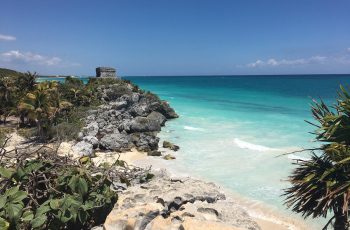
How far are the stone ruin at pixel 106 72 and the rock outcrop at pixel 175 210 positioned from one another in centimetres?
5248

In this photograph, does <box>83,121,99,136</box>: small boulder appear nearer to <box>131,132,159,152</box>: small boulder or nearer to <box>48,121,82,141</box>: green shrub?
<box>48,121,82,141</box>: green shrub

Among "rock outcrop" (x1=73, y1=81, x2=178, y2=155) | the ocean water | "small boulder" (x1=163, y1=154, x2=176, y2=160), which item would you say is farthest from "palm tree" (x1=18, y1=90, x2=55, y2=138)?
the ocean water

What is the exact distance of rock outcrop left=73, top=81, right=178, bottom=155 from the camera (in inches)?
1000

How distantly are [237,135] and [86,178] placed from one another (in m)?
28.3

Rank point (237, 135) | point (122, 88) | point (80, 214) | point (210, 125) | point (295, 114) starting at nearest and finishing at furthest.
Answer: point (80, 214), point (237, 135), point (210, 125), point (122, 88), point (295, 114)

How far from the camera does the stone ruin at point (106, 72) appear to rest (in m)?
56.8

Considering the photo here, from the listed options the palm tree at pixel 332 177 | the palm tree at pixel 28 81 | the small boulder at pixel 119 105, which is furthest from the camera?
the small boulder at pixel 119 105

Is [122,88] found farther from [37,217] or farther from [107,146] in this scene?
[37,217]

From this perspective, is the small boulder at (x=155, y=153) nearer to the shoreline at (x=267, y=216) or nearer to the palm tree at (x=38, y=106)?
the shoreline at (x=267, y=216)

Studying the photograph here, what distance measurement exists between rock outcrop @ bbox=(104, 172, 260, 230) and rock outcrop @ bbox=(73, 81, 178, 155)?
16.7 m

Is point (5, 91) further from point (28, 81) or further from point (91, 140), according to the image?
point (91, 140)

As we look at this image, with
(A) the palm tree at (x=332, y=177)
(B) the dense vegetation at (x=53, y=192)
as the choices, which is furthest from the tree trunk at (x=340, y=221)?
(B) the dense vegetation at (x=53, y=192)

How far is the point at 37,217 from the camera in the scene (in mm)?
5180

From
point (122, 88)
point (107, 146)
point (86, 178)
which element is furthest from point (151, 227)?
point (122, 88)
